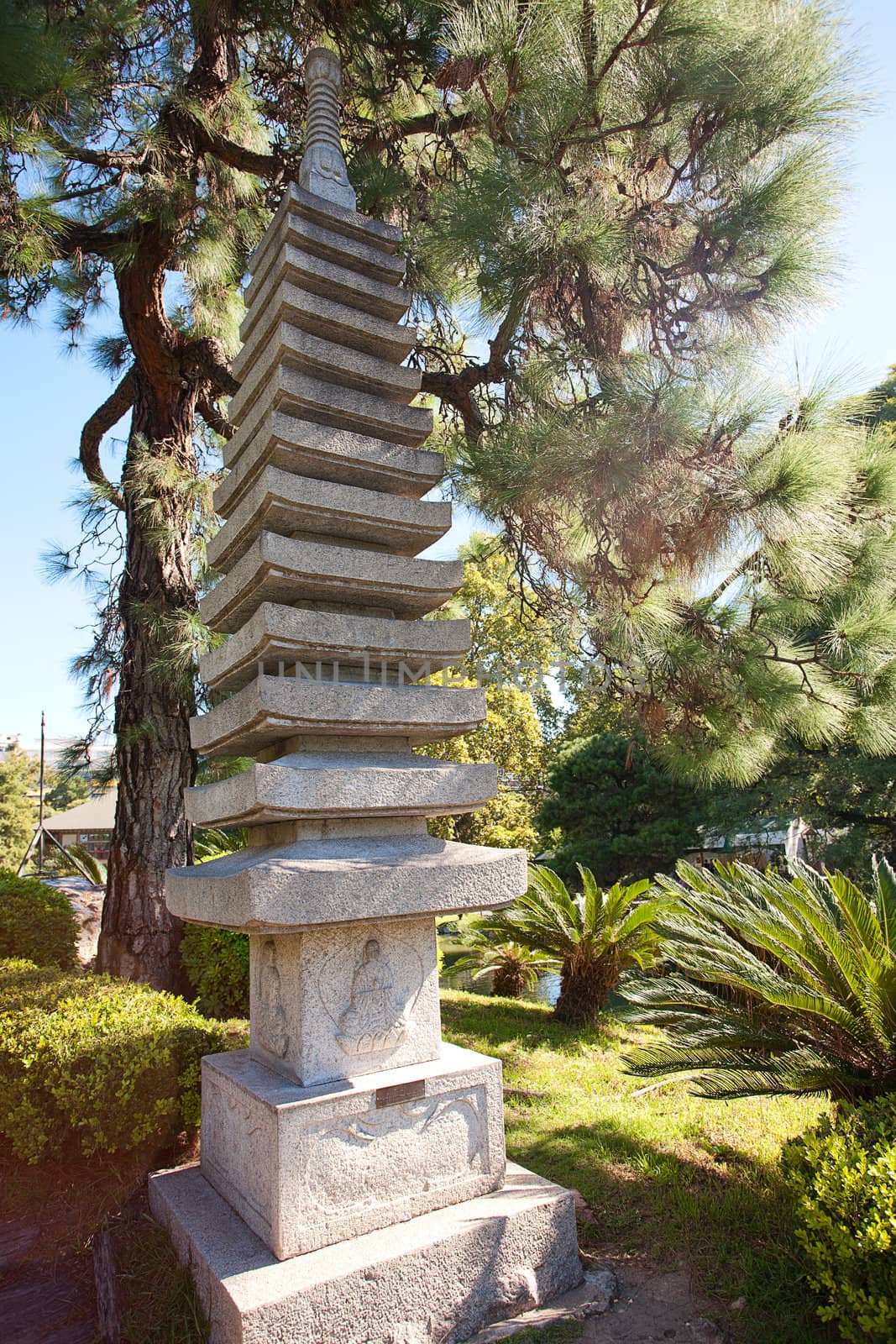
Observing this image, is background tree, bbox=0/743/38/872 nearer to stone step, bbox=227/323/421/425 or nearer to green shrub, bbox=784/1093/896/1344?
stone step, bbox=227/323/421/425

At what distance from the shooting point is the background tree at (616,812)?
1656cm

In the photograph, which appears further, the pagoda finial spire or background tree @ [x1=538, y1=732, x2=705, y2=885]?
background tree @ [x1=538, y1=732, x2=705, y2=885]

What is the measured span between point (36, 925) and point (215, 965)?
1525 mm

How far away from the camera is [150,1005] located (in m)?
4.16

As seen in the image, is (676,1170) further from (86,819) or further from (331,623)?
(86,819)

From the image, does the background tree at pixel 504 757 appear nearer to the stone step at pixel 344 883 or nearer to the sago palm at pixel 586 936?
the sago palm at pixel 586 936

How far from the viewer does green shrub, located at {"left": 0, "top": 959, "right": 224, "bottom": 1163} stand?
3.59 m

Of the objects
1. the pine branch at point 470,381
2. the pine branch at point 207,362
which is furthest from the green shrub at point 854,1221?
the pine branch at point 207,362

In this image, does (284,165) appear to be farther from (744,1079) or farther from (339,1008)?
(744,1079)

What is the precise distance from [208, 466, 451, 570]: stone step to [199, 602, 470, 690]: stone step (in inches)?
14.5

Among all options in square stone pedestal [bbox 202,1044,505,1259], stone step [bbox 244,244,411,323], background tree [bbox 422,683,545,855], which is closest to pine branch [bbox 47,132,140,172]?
stone step [bbox 244,244,411,323]

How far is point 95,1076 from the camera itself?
3.58m

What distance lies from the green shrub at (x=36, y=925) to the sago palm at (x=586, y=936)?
3691mm

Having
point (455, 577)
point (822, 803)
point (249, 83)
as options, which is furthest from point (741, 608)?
point (822, 803)
